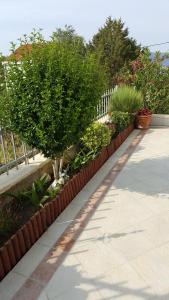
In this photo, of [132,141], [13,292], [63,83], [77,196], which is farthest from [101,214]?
[132,141]

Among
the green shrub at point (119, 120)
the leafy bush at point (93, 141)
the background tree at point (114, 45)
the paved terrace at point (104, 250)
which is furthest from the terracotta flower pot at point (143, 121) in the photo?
→ the background tree at point (114, 45)

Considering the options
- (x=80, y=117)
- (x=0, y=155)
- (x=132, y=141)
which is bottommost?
(x=132, y=141)

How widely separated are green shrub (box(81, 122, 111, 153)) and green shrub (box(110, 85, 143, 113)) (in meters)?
2.73

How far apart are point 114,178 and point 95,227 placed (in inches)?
64.9

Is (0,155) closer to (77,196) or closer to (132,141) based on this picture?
(77,196)

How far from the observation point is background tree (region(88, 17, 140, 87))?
22.4 m

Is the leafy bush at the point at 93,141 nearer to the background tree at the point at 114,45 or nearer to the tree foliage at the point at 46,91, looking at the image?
the tree foliage at the point at 46,91

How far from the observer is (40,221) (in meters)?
3.54

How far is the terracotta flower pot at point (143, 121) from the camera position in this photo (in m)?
8.47

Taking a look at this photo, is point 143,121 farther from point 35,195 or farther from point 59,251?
point 59,251

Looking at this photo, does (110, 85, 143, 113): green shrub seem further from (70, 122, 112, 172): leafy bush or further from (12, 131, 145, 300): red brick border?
(12, 131, 145, 300): red brick border

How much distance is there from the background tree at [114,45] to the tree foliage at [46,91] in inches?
740

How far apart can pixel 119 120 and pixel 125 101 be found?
3.02 ft

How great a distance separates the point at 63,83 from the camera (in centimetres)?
371
